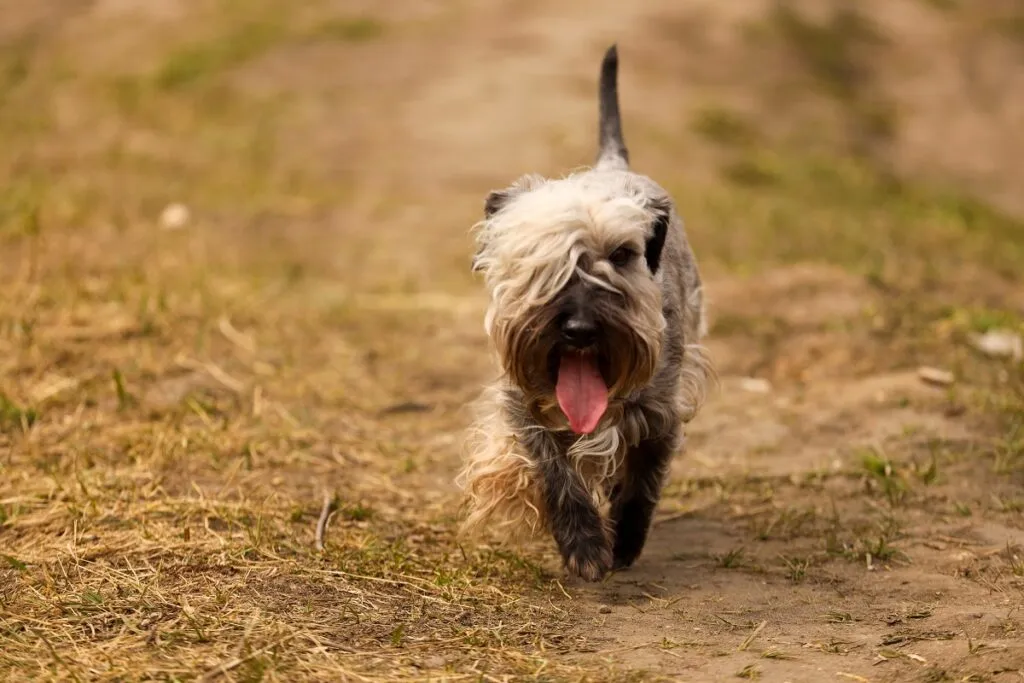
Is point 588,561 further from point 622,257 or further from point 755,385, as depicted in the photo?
point 755,385

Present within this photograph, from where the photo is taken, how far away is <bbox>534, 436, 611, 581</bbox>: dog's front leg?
4.23m

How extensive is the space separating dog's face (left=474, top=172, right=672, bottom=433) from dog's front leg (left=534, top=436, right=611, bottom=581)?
0.25 m

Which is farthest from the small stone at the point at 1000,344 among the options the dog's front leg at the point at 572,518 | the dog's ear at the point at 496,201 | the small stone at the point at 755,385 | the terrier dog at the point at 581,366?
the dog's ear at the point at 496,201

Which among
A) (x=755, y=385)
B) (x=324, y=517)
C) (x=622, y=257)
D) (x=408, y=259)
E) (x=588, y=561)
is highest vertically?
(x=622, y=257)

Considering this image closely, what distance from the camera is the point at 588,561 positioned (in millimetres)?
4211

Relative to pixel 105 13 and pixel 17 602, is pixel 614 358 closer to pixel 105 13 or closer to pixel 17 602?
pixel 17 602

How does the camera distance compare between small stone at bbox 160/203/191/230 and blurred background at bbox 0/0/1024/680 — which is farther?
small stone at bbox 160/203/191/230

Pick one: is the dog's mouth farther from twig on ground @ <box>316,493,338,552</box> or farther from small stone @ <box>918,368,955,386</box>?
small stone @ <box>918,368,955,386</box>

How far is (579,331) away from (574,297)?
0.35ft

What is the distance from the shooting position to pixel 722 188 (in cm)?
1030

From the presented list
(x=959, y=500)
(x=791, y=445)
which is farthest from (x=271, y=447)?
(x=959, y=500)

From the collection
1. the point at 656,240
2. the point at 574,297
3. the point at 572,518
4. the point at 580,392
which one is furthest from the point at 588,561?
the point at 656,240

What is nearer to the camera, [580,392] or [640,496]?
[580,392]

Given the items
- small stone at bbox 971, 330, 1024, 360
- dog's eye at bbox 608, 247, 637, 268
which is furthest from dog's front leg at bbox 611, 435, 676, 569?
small stone at bbox 971, 330, 1024, 360
